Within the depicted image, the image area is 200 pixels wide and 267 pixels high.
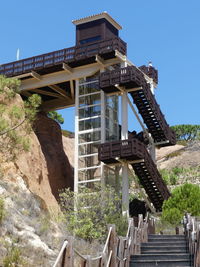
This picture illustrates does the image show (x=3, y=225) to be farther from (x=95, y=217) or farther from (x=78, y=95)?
(x=78, y=95)

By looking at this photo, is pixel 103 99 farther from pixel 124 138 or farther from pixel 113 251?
pixel 113 251

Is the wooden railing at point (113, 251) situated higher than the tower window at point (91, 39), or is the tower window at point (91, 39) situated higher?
the tower window at point (91, 39)

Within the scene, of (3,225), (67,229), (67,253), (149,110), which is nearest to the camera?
(67,253)

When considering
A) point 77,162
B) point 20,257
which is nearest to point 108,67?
point 77,162

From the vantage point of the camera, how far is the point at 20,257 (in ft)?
49.6

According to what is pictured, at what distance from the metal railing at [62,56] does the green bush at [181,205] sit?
393 inches

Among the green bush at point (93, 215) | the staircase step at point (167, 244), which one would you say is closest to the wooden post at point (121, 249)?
the staircase step at point (167, 244)

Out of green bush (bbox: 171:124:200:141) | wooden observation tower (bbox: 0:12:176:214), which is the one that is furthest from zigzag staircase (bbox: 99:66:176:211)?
green bush (bbox: 171:124:200:141)

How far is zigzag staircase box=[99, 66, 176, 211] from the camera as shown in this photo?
2792cm

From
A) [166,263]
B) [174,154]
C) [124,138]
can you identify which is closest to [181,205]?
[124,138]

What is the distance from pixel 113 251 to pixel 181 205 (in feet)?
45.2

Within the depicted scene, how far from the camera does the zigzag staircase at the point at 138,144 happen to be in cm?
2792

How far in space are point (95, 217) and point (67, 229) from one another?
1811 millimetres

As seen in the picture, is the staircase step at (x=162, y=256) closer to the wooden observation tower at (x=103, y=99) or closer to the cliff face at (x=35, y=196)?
the cliff face at (x=35, y=196)
